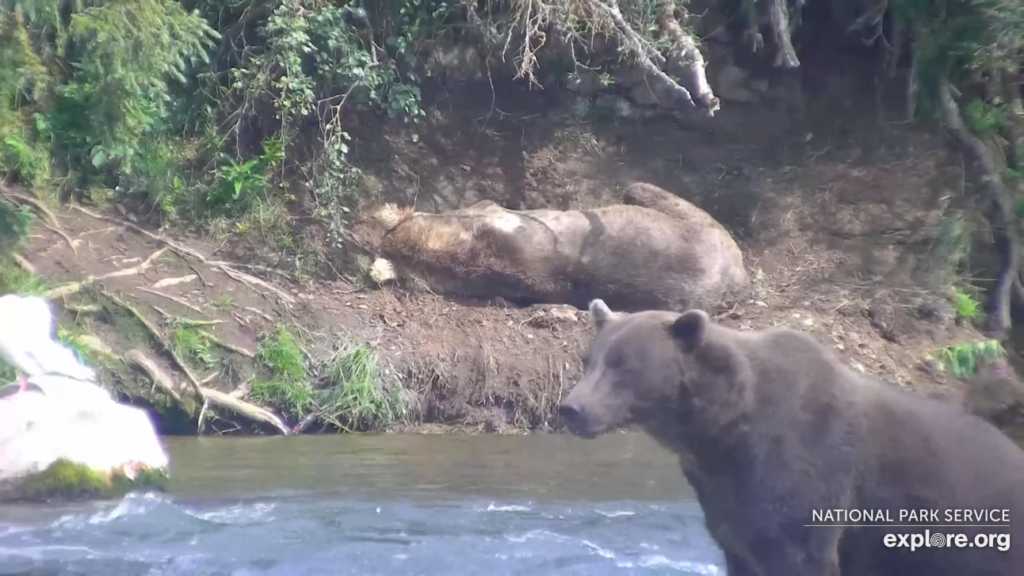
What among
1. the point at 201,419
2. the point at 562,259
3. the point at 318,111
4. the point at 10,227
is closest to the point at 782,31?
the point at 562,259

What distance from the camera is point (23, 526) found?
7152mm

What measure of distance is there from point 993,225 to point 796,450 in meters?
9.25

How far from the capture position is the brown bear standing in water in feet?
16.0

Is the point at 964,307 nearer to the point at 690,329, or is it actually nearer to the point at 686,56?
the point at 686,56

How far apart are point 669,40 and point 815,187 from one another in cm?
281

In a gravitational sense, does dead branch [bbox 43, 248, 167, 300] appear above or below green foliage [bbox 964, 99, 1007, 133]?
below

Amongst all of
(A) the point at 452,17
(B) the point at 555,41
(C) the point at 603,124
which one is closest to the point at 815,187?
(C) the point at 603,124

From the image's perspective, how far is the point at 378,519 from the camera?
7.71 m

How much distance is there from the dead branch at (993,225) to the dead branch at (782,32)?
6.38 ft

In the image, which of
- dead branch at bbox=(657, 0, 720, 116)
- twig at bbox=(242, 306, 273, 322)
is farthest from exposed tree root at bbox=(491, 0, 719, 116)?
twig at bbox=(242, 306, 273, 322)

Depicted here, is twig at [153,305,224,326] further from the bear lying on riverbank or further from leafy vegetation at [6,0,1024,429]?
the bear lying on riverbank

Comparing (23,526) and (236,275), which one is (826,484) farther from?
(236,275)

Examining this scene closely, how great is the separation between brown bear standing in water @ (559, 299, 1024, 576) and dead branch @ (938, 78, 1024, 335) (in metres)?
8.67

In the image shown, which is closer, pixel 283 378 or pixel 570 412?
pixel 570 412
